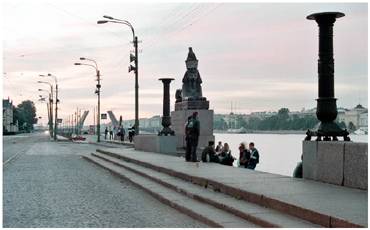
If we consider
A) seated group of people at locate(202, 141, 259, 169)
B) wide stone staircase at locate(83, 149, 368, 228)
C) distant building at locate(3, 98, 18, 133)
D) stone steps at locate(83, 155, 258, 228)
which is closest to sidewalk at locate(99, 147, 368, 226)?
wide stone staircase at locate(83, 149, 368, 228)

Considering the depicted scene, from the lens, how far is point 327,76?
42.1 feet

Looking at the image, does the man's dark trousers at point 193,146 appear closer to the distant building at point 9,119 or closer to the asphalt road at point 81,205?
the asphalt road at point 81,205

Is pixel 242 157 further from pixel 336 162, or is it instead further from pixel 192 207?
pixel 192 207

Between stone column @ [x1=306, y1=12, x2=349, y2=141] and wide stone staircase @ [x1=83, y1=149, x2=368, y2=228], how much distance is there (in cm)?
264

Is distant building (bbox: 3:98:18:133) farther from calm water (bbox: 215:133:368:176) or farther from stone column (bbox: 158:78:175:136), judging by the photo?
stone column (bbox: 158:78:175:136)

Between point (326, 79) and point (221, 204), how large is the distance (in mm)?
3981

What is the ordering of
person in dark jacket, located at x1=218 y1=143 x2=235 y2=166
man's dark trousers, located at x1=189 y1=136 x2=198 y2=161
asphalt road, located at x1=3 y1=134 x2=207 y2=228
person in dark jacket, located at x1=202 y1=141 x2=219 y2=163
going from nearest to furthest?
asphalt road, located at x1=3 y1=134 x2=207 y2=228
man's dark trousers, located at x1=189 y1=136 x2=198 y2=161
person in dark jacket, located at x1=202 y1=141 x2=219 y2=163
person in dark jacket, located at x1=218 y1=143 x2=235 y2=166

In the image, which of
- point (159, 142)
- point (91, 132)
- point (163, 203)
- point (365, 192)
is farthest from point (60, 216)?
point (91, 132)

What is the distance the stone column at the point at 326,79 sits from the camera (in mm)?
12711

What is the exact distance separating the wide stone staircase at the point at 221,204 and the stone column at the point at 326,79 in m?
2.64

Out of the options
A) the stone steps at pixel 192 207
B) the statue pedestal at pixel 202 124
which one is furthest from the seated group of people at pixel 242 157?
the statue pedestal at pixel 202 124

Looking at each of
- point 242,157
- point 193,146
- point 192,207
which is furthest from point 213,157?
point 192,207

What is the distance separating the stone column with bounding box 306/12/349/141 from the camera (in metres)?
12.7

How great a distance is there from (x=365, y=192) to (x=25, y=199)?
24.2 ft
